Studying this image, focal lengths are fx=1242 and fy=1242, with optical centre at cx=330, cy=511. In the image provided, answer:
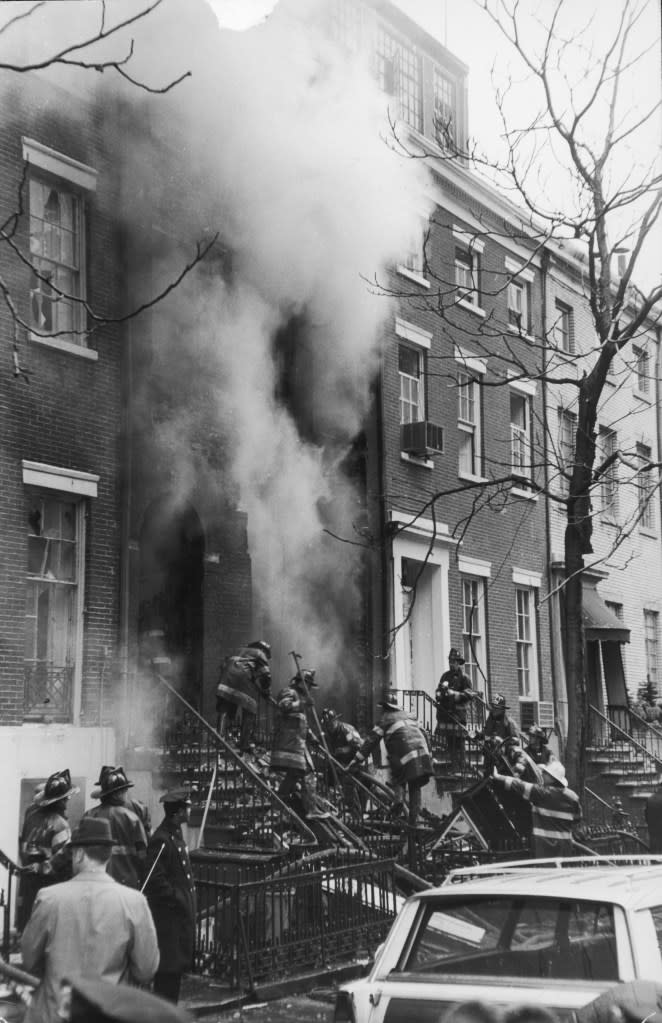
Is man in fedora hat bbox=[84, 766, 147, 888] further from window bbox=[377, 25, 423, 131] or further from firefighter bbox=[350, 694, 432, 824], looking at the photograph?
window bbox=[377, 25, 423, 131]

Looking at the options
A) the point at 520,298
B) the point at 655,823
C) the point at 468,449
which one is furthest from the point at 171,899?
the point at 520,298

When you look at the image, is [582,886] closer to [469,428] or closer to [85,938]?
[85,938]

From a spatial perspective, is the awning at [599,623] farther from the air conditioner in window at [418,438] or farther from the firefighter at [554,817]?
the firefighter at [554,817]

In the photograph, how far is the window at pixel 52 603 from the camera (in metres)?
12.3

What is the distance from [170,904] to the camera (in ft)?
24.5

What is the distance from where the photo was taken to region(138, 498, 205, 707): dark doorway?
47.0 feet

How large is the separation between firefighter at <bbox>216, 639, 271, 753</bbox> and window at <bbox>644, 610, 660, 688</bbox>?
13.4 meters

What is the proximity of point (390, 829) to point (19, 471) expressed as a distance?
5262mm

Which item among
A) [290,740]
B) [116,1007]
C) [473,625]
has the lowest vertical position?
[116,1007]

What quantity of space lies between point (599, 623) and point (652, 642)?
4.42 meters

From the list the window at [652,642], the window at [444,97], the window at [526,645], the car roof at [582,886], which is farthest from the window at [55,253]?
the window at [652,642]

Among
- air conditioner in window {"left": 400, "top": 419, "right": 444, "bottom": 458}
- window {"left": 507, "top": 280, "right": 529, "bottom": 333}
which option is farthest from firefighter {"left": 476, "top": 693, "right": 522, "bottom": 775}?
window {"left": 507, "top": 280, "right": 529, "bottom": 333}

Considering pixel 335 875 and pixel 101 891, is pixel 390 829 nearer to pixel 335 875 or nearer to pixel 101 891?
pixel 335 875

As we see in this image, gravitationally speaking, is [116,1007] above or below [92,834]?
below
